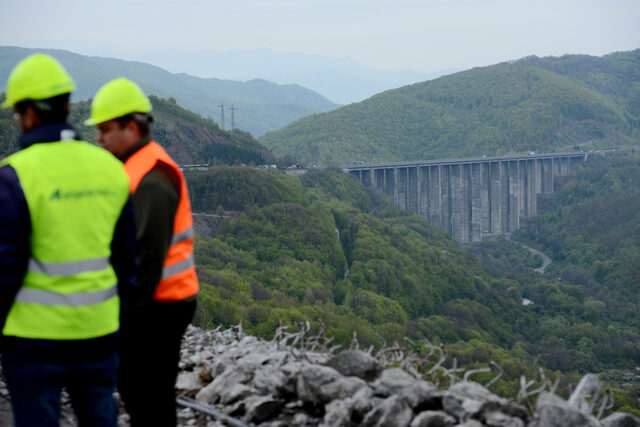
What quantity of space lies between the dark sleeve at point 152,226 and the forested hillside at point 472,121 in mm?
106035

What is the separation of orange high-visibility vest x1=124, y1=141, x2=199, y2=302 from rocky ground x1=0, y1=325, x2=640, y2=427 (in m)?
1.58

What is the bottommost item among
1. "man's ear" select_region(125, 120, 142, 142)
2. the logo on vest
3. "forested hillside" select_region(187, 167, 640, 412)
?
"forested hillside" select_region(187, 167, 640, 412)

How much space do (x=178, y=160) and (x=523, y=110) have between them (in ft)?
309

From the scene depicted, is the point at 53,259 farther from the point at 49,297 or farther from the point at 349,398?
the point at 349,398

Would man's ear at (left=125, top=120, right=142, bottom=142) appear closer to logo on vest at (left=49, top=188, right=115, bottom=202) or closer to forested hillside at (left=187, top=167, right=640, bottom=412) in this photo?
logo on vest at (left=49, top=188, right=115, bottom=202)

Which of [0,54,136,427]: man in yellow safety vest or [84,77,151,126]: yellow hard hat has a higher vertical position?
[84,77,151,126]: yellow hard hat

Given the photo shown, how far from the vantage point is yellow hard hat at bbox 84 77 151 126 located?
366cm

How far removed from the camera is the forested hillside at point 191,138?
63656 millimetres

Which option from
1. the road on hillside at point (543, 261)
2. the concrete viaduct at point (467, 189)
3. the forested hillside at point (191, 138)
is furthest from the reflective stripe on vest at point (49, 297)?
the road on hillside at point (543, 261)

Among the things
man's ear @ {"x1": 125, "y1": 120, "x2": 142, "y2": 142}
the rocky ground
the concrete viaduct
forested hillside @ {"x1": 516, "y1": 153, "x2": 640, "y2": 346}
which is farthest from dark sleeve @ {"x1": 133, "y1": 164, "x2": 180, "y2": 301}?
the concrete viaduct

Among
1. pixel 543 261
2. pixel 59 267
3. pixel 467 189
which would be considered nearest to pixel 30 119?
pixel 59 267

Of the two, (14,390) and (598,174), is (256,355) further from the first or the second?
(598,174)

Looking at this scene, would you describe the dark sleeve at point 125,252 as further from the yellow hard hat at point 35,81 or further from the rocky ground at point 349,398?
the rocky ground at point 349,398

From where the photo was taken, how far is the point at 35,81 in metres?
3.08
